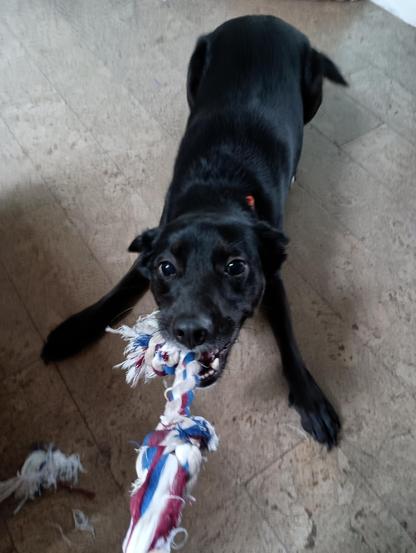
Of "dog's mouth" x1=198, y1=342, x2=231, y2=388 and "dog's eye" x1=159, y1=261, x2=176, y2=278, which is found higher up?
"dog's eye" x1=159, y1=261, x2=176, y2=278

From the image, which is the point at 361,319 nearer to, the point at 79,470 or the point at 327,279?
the point at 327,279

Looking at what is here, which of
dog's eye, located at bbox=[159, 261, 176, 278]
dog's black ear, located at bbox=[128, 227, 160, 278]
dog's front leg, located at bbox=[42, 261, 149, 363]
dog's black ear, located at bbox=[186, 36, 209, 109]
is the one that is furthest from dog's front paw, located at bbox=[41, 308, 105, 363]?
dog's black ear, located at bbox=[186, 36, 209, 109]

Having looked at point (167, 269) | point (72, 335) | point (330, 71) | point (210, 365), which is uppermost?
point (330, 71)

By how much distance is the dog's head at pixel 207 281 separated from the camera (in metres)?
1.16

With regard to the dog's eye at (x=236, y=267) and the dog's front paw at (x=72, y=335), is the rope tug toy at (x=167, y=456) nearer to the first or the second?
the dog's eye at (x=236, y=267)

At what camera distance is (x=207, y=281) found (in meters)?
1.21

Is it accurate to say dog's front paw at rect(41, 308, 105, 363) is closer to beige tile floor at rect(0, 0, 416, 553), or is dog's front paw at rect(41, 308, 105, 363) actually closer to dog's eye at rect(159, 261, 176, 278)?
beige tile floor at rect(0, 0, 416, 553)

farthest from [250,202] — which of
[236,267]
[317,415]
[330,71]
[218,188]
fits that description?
[330,71]

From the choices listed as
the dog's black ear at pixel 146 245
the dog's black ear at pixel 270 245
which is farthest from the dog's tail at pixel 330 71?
the dog's black ear at pixel 146 245

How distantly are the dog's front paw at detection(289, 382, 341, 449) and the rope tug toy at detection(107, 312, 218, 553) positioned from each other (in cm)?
42

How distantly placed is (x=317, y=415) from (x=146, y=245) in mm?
695

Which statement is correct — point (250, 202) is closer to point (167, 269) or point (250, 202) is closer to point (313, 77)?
point (167, 269)

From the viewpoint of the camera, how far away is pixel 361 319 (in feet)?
5.63

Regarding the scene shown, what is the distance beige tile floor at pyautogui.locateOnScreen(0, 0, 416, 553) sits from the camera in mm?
1359
